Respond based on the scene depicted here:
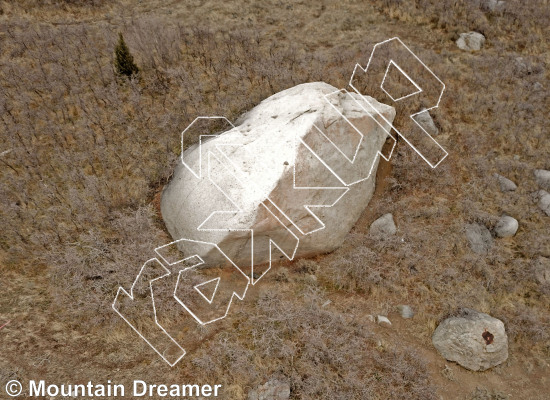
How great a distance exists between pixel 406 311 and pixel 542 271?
3.63 m

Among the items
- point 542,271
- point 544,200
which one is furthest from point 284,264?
point 544,200

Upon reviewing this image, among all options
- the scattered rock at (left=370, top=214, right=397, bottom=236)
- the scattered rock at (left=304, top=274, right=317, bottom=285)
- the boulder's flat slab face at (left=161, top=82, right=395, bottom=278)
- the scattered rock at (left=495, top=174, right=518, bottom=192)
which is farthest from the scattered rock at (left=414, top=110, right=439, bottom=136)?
the scattered rock at (left=304, top=274, right=317, bottom=285)

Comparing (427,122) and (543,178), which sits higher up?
(427,122)

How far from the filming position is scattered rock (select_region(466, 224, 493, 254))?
32.0ft

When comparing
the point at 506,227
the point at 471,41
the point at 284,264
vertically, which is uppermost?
the point at 471,41

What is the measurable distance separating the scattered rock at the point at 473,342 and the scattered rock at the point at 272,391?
344 centimetres

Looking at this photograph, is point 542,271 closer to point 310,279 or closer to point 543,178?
point 543,178

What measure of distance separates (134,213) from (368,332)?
6.31m

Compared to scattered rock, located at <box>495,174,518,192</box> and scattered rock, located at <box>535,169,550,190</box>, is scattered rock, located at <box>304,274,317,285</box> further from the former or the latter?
scattered rock, located at <box>535,169,550,190</box>

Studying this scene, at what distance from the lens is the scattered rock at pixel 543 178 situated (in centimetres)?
1116

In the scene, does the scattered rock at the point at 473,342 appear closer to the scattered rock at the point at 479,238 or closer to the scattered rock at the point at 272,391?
the scattered rock at the point at 479,238

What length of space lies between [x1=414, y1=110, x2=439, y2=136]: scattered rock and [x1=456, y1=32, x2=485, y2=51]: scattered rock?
5.87m

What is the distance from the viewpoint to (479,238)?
991 cm

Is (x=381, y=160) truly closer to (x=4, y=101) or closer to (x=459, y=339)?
(x=459, y=339)
